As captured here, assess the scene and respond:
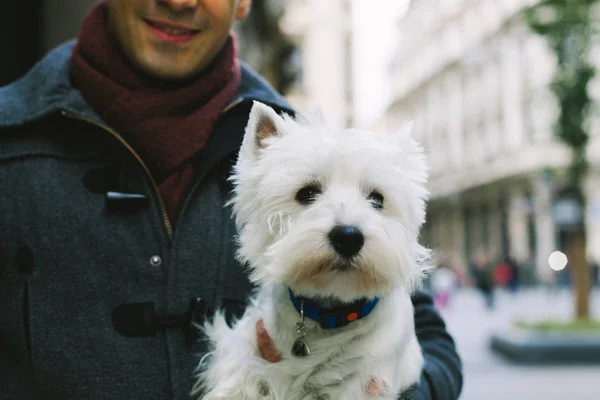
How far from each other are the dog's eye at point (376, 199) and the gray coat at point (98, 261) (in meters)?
0.52

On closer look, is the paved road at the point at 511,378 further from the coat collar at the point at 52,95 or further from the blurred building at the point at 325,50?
the blurred building at the point at 325,50

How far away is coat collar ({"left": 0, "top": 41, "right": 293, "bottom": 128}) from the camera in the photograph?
2.21 metres

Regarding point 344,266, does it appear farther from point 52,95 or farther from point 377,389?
point 52,95

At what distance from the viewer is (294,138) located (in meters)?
2.02

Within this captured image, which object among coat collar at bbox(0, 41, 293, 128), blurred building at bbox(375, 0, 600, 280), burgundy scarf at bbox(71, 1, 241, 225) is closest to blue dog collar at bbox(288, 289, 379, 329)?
burgundy scarf at bbox(71, 1, 241, 225)

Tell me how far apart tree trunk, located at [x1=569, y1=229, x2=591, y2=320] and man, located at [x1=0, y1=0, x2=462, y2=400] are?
480 inches

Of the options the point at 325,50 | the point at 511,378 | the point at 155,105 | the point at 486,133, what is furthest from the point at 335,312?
the point at 486,133

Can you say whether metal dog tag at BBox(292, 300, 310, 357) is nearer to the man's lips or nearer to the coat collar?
the coat collar

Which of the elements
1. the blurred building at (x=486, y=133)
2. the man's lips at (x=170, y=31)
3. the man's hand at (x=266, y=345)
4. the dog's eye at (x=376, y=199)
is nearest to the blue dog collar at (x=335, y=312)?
the man's hand at (x=266, y=345)

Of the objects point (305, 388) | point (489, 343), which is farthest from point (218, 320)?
point (489, 343)

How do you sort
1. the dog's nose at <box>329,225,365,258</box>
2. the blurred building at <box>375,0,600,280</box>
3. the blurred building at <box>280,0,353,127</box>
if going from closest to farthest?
the dog's nose at <box>329,225,365,258</box> < the blurred building at <box>280,0,353,127</box> < the blurred building at <box>375,0,600,280</box>

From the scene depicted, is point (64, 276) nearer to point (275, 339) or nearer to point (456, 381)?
point (275, 339)

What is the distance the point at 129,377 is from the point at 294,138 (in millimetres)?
892

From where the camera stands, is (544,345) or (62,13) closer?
(62,13)
